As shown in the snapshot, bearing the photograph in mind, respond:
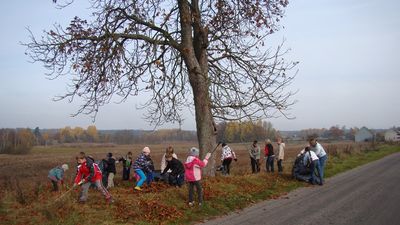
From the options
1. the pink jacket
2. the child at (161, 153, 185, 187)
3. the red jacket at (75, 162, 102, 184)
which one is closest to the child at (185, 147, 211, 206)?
the pink jacket

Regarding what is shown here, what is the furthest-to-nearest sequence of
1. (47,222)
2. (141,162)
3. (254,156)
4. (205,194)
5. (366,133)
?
(366,133) → (254,156) → (141,162) → (205,194) → (47,222)

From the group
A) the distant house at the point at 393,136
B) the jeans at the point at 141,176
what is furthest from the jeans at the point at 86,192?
the distant house at the point at 393,136

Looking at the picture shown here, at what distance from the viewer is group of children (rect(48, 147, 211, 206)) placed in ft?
36.6

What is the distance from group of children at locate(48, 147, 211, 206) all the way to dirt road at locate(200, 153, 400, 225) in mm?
1763

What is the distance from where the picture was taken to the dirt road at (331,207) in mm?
9102

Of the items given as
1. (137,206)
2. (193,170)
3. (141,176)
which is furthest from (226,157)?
(137,206)

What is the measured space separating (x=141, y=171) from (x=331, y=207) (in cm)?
610

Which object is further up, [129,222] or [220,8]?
[220,8]

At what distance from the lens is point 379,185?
14.9 meters

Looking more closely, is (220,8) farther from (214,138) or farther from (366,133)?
(366,133)

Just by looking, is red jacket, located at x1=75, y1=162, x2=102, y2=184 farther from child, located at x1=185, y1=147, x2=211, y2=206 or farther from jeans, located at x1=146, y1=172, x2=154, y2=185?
jeans, located at x1=146, y1=172, x2=154, y2=185

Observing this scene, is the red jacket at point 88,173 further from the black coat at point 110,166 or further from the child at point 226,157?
the child at point 226,157

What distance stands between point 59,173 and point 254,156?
961 cm

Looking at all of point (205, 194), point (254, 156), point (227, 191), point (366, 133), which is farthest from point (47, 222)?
point (366, 133)
